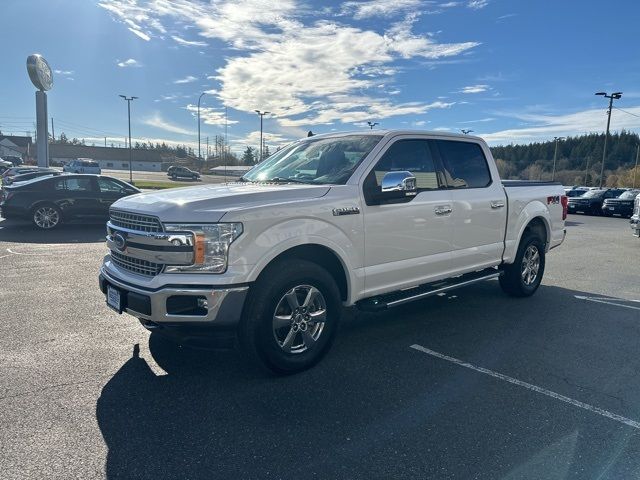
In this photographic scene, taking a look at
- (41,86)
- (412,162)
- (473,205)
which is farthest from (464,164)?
(41,86)

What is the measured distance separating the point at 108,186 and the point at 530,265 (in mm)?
11333

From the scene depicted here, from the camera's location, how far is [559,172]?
97500 mm

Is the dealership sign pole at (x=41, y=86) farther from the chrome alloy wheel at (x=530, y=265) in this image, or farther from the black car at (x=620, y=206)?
the black car at (x=620, y=206)

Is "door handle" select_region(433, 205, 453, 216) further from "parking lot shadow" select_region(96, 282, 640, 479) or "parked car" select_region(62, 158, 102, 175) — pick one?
"parked car" select_region(62, 158, 102, 175)

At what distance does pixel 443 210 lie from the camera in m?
→ 5.13

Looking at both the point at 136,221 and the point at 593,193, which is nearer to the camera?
the point at 136,221

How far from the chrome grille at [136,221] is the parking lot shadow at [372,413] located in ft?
4.09

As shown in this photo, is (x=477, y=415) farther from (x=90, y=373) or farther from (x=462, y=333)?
(x=90, y=373)

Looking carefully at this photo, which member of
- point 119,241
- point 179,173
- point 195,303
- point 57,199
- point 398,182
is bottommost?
point 195,303

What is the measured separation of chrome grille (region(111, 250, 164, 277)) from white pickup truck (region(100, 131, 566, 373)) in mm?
13

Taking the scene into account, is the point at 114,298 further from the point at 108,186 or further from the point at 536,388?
the point at 108,186

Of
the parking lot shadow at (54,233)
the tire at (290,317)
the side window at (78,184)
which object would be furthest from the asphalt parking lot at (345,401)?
the side window at (78,184)

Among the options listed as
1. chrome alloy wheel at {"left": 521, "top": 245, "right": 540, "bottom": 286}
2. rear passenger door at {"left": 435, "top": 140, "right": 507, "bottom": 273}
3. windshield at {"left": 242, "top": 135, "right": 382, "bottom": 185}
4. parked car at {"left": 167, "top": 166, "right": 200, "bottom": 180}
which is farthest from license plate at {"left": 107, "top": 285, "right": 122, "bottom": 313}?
parked car at {"left": 167, "top": 166, "right": 200, "bottom": 180}

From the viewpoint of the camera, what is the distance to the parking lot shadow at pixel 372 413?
2807mm
